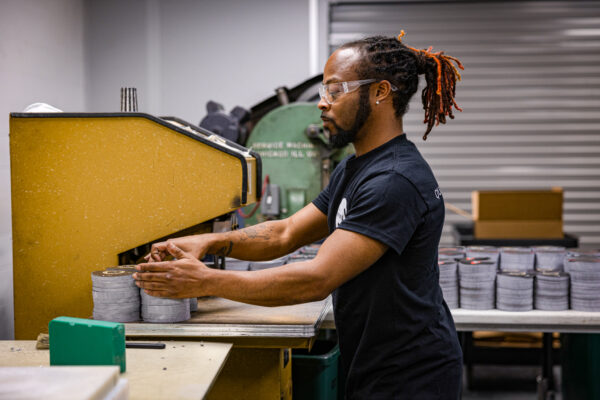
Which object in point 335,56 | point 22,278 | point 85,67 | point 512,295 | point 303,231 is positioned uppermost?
point 85,67

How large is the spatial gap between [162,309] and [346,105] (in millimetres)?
947

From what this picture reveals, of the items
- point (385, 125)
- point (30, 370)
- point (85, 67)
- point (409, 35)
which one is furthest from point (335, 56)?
point (409, 35)

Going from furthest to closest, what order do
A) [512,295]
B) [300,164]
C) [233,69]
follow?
[233,69]
[300,164]
[512,295]

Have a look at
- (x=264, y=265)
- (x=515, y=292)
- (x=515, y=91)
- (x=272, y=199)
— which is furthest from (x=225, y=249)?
(x=515, y=91)

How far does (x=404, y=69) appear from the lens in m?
1.97

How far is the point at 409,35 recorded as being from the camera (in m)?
5.63

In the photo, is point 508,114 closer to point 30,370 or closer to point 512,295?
point 512,295

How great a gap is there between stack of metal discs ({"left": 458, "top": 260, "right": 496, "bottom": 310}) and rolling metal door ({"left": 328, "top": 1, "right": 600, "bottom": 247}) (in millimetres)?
2861

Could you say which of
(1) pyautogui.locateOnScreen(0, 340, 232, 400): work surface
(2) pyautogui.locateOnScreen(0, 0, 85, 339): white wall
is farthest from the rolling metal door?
(1) pyautogui.locateOnScreen(0, 340, 232, 400): work surface

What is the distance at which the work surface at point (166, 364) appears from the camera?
61.6 inches

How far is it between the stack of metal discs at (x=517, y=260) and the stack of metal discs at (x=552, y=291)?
264 mm

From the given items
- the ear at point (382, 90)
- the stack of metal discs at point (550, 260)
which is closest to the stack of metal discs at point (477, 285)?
the stack of metal discs at point (550, 260)

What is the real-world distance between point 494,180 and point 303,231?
12.6 ft

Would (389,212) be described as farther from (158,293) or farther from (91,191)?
(91,191)
